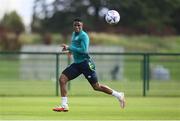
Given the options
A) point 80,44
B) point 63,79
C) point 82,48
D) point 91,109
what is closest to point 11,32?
point 91,109

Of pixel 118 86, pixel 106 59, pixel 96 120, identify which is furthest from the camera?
pixel 106 59

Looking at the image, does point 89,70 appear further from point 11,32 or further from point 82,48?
point 11,32

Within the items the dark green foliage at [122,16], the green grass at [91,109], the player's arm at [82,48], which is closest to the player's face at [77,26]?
the player's arm at [82,48]

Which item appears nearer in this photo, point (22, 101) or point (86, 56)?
point (86, 56)

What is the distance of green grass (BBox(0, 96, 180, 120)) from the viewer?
62.4 feet

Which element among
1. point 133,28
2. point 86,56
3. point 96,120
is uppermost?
point 133,28

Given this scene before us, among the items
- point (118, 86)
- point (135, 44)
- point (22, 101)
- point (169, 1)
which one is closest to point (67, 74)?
point (22, 101)

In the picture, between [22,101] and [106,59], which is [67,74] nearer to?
[22,101]

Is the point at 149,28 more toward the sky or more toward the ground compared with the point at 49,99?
more toward the sky

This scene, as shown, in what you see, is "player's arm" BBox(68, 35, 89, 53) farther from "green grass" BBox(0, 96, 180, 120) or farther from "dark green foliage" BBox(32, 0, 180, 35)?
"dark green foliage" BBox(32, 0, 180, 35)

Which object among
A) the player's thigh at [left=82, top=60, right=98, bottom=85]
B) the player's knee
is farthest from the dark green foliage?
the player's knee

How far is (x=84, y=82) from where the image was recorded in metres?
37.3

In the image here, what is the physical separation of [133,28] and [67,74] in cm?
5779

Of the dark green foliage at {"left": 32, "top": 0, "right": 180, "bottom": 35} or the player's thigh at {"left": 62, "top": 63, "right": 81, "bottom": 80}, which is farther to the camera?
the dark green foliage at {"left": 32, "top": 0, "right": 180, "bottom": 35}
